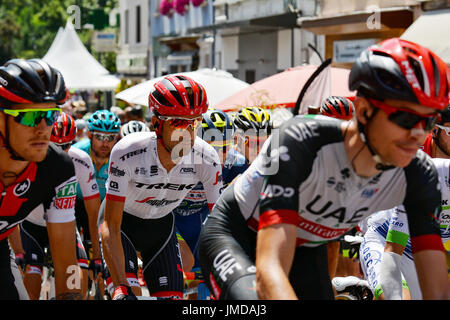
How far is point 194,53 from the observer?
33.1 m

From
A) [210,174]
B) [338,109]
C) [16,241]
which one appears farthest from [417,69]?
[338,109]

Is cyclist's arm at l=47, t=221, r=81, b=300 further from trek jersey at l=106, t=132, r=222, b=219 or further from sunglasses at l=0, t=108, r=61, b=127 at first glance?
trek jersey at l=106, t=132, r=222, b=219

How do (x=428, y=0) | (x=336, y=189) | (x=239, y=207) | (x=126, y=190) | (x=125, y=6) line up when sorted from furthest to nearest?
(x=125, y=6) < (x=428, y=0) < (x=126, y=190) < (x=239, y=207) < (x=336, y=189)

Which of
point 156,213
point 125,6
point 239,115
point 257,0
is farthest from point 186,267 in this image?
point 125,6

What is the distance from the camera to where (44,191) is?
3.58 metres

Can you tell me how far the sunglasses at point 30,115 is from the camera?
3232mm

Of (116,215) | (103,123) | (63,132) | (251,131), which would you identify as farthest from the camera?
(103,123)

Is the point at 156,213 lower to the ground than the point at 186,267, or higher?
higher

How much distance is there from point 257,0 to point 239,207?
22.5 meters

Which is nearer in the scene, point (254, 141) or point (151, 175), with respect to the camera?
point (151, 175)

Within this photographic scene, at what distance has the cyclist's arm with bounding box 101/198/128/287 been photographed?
4293 millimetres

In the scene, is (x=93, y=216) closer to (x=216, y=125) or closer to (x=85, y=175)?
(x=85, y=175)

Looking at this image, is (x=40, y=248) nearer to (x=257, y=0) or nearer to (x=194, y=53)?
(x=257, y=0)

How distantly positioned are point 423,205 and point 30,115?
1.93 meters
